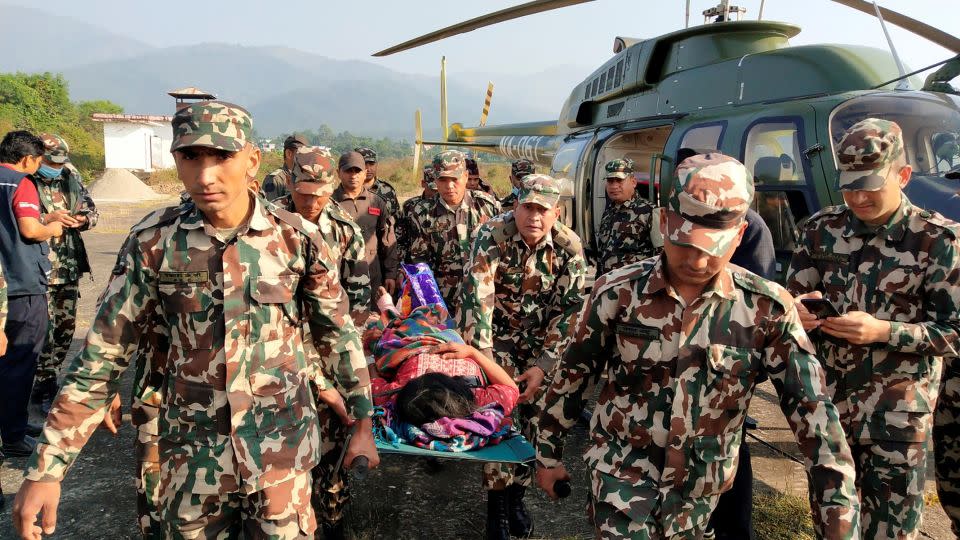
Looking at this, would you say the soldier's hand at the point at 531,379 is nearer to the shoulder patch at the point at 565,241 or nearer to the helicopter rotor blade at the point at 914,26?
the shoulder patch at the point at 565,241

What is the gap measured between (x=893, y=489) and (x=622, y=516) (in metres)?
1.29

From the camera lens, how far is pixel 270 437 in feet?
6.48

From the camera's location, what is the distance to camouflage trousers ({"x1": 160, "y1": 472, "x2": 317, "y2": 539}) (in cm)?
193

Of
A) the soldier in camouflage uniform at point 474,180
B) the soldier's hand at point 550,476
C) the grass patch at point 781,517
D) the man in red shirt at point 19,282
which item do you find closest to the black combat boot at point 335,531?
the soldier's hand at point 550,476

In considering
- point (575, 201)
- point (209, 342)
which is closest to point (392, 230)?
point (575, 201)

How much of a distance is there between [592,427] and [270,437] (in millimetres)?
979

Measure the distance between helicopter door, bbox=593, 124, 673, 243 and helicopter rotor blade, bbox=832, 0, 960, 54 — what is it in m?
1.91

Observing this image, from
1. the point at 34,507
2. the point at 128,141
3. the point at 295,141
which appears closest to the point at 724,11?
the point at 295,141

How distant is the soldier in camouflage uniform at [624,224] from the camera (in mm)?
5270

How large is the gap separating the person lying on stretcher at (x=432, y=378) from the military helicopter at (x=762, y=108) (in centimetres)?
198

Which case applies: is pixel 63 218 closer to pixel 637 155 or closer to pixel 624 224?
pixel 624 224

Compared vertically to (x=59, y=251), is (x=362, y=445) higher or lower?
lower

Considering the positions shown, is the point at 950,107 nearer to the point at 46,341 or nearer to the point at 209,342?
the point at 209,342

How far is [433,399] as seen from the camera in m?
3.44
